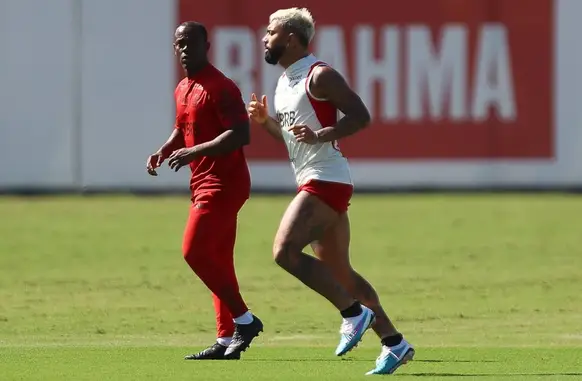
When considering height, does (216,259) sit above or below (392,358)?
above

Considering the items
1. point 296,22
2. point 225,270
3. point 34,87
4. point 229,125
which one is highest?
point 296,22

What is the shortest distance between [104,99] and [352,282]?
54.7 ft

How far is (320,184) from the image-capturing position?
955 centimetres

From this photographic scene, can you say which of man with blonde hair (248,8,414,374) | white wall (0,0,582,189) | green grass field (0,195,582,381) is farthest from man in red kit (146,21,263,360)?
white wall (0,0,582,189)

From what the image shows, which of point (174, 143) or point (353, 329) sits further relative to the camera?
point (174, 143)

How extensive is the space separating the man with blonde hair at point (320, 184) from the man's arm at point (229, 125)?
1.01 ft

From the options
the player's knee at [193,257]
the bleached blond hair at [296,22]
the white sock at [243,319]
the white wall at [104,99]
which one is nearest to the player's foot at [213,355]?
the white sock at [243,319]

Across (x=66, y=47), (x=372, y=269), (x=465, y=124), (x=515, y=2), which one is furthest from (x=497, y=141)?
(x=372, y=269)

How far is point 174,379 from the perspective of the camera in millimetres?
9242

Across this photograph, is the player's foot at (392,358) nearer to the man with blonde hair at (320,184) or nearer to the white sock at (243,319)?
the man with blonde hair at (320,184)

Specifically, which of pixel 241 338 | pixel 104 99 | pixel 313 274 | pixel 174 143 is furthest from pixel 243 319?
pixel 104 99

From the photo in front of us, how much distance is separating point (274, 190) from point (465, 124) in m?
3.19

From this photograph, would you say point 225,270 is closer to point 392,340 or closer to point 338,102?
point 392,340

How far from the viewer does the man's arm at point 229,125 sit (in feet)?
32.9
